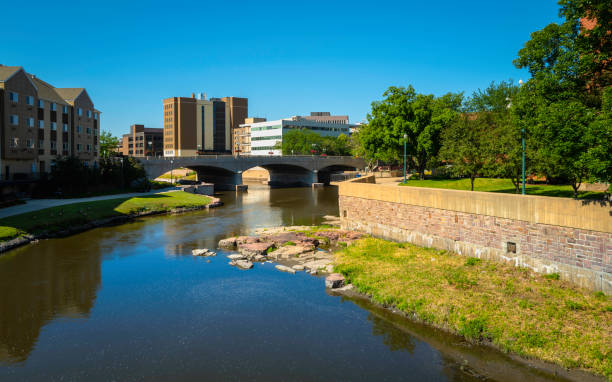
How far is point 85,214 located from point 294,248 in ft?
84.9

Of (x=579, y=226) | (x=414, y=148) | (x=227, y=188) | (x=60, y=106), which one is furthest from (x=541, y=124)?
(x=227, y=188)

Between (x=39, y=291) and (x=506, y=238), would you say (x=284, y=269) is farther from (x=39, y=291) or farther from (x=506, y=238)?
(x=39, y=291)

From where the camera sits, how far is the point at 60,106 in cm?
6725

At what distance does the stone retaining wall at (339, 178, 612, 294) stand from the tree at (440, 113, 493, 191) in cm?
758

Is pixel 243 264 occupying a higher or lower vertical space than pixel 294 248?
lower

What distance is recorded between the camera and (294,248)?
109 ft

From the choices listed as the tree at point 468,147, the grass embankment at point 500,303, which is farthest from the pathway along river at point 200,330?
the tree at point 468,147

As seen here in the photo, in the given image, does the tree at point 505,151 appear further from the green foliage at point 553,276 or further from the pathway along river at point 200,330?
the pathway along river at point 200,330

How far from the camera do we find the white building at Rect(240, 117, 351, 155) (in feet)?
521

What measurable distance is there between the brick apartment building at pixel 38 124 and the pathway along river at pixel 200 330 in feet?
100

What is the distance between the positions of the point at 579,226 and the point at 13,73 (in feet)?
205

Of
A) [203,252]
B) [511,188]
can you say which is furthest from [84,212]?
[511,188]

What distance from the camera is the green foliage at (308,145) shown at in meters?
142

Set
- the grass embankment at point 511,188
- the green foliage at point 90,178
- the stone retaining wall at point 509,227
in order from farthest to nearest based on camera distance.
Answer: the green foliage at point 90,178, the grass embankment at point 511,188, the stone retaining wall at point 509,227
